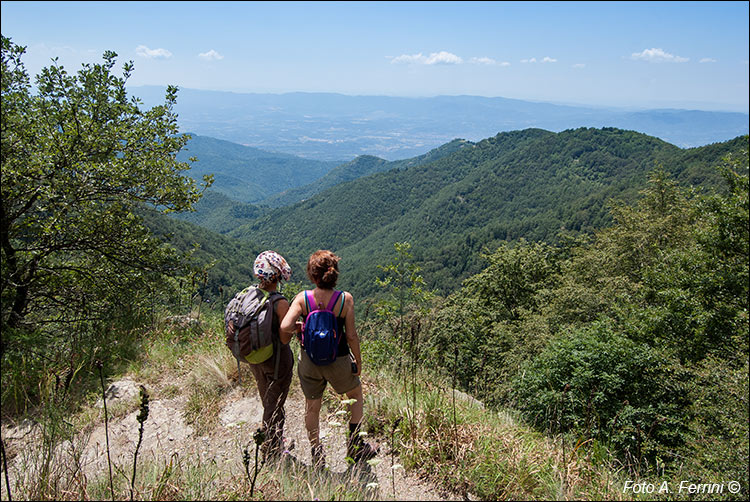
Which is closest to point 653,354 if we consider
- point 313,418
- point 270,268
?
point 313,418

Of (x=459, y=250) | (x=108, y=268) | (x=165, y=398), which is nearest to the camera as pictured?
(x=165, y=398)

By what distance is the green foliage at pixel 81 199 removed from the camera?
4.62 m

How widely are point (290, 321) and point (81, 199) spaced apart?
394 centimetres

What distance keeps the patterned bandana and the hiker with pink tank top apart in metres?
0.24

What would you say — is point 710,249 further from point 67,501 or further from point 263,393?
point 67,501

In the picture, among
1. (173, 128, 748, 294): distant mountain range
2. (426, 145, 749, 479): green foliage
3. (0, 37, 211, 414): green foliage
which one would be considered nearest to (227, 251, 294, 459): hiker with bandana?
(426, 145, 749, 479): green foliage

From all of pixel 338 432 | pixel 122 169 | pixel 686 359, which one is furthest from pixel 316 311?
pixel 686 359

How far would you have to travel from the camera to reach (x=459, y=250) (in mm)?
93938

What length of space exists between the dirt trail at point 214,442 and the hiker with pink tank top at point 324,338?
21 cm

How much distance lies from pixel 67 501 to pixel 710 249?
14.3 metres

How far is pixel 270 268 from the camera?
2.94 metres

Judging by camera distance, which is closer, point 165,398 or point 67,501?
point 67,501

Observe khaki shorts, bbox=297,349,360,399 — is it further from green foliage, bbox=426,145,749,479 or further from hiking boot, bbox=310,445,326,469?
green foliage, bbox=426,145,749,479

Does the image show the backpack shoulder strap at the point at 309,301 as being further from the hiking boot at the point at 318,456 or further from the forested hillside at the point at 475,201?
the forested hillside at the point at 475,201
